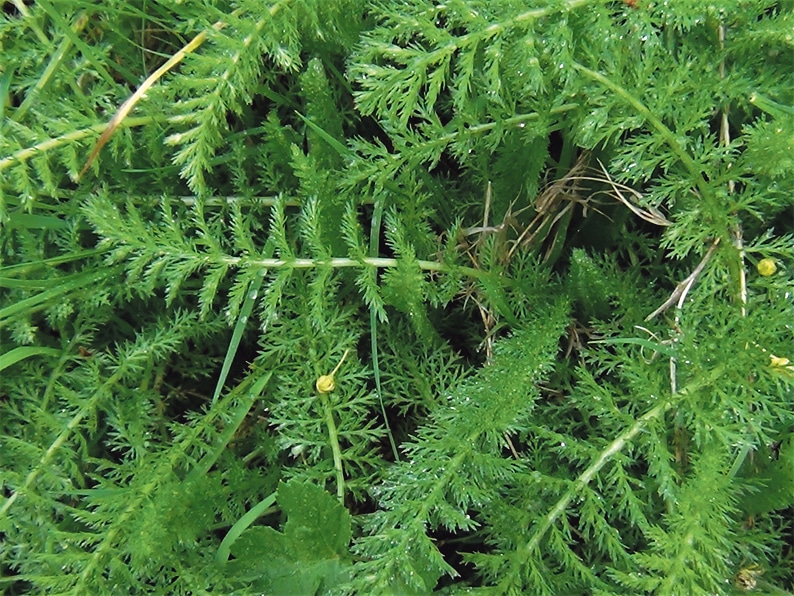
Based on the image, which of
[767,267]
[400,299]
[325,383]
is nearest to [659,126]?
[767,267]

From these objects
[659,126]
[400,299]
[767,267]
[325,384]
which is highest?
[659,126]

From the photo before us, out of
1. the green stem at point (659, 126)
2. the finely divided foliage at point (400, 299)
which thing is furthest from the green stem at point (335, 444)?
the green stem at point (659, 126)

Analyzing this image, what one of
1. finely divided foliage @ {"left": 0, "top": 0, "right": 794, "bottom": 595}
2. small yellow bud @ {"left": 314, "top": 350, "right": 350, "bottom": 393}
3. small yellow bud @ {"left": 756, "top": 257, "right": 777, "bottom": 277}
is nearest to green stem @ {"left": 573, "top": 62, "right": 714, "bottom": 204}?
finely divided foliage @ {"left": 0, "top": 0, "right": 794, "bottom": 595}

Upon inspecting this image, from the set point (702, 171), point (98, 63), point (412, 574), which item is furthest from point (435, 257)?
point (98, 63)

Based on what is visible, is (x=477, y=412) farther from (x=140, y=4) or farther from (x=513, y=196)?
(x=140, y=4)

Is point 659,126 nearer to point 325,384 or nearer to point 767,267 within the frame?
point 767,267

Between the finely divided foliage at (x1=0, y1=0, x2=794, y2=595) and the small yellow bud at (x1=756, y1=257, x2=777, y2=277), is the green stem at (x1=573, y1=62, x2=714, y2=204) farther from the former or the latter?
the small yellow bud at (x1=756, y1=257, x2=777, y2=277)
